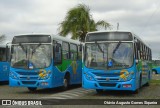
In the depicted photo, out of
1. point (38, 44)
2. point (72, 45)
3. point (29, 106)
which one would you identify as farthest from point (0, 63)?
point (29, 106)

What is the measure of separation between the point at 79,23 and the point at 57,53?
1551cm

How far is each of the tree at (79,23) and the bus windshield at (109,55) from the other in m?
16.5

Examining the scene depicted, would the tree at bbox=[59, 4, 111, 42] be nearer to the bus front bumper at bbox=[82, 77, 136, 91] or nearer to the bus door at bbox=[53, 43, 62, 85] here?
the bus door at bbox=[53, 43, 62, 85]

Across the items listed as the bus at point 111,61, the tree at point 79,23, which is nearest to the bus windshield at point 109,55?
the bus at point 111,61

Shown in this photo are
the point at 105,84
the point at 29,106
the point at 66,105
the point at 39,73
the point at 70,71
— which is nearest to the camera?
the point at 29,106

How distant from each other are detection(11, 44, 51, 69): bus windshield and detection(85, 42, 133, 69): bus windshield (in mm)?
2191

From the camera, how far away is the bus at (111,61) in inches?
680

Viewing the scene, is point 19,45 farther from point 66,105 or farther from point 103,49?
point 66,105

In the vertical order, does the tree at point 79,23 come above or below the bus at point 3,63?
above

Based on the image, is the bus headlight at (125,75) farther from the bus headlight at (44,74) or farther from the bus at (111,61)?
the bus headlight at (44,74)

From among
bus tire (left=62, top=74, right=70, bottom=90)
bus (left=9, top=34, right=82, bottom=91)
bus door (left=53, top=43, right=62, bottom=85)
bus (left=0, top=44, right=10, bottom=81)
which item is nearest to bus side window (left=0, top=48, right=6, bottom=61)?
bus (left=0, top=44, right=10, bottom=81)

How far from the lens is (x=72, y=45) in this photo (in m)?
22.9

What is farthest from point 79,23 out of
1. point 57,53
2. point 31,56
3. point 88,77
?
point 88,77

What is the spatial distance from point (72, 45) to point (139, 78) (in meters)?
5.12
